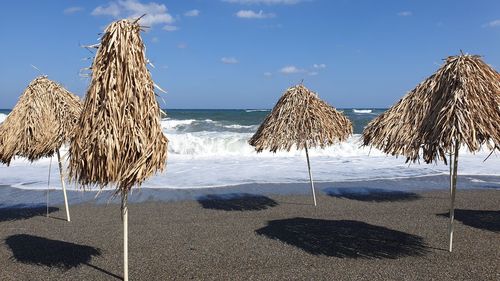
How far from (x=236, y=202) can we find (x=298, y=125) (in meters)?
2.82

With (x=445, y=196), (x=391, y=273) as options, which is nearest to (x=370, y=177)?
(x=445, y=196)

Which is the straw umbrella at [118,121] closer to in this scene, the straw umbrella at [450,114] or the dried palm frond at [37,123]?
the dried palm frond at [37,123]

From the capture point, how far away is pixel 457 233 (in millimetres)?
7383

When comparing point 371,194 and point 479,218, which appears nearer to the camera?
point 479,218

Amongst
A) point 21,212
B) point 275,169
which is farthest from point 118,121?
point 275,169

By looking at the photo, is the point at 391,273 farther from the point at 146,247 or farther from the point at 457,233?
the point at 146,247

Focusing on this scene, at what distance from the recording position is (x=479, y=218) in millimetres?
8477

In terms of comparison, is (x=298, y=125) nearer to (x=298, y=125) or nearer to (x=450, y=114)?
(x=298, y=125)

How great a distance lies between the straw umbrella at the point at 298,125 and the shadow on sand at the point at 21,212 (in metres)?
5.27

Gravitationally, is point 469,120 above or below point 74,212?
above

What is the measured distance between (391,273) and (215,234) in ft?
10.7

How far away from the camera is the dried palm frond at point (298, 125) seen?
30.2 feet

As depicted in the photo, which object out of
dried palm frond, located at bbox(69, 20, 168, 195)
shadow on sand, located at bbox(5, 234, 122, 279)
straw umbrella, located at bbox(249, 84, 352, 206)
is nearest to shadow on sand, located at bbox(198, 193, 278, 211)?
straw umbrella, located at bbox(249, 84, 352, 206)

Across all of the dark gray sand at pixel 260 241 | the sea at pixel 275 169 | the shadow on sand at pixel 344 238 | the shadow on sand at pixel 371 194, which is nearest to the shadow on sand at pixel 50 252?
the dark gray sand at pixel 260 241
